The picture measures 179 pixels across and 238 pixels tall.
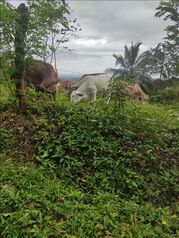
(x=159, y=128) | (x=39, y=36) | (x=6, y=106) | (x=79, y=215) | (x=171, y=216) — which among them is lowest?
(x=171, y=216)

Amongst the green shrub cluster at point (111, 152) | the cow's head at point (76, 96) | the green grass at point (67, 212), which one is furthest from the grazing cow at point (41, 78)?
the green grass at point (67, 212)

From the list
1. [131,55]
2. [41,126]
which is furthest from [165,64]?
[41,126]

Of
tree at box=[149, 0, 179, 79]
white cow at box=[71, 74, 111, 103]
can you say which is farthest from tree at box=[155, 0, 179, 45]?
white cow at box=[71, 74, 111, 103]

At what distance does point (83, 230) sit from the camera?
2.59 metres

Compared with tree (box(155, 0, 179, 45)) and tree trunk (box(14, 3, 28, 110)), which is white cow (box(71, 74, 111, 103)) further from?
tree (box(155, 0, 179, 45))

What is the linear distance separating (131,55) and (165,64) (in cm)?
345

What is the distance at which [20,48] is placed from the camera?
14.8 feet

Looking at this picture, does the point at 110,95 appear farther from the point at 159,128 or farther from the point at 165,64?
the point at 165,64

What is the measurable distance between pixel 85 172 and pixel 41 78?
236cm

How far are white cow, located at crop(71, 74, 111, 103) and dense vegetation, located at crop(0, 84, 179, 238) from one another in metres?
1.33

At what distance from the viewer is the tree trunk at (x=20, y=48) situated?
14.5 ft

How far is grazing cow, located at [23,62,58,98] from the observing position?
5395 mm

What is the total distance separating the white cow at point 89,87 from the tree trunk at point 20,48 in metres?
1.72

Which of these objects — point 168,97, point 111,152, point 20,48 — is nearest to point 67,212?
point 111,152
